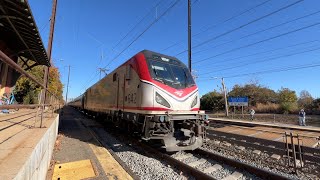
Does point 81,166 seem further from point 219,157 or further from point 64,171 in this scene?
point 219,157

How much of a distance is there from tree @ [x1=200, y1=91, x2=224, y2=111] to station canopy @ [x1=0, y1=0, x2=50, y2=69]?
148 feet

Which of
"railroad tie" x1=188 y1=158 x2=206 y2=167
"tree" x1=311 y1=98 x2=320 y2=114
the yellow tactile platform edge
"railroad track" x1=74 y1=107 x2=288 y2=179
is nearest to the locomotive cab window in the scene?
"railroad track" x1=74 y1=107 x2=288 y2=179

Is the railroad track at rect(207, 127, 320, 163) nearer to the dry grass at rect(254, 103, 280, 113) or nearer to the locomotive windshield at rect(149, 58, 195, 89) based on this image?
the locomotive windshield at rect(149, 58, 195, 89)

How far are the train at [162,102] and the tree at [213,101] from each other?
44.3 m

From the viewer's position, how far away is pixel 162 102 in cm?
805

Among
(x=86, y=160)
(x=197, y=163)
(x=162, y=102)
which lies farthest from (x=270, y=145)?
(x=86, y=160)

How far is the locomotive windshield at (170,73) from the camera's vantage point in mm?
8531

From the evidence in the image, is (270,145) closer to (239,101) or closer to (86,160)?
(86,160)

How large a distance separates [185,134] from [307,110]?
41.5 meters

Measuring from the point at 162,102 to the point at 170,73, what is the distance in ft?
4.89

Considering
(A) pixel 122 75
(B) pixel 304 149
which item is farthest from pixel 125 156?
(B) pixel 304 149

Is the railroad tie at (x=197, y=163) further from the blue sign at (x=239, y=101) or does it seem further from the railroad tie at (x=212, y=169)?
the blue sign at (x=239, y=101)

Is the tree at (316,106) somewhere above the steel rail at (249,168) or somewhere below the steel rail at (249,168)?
above

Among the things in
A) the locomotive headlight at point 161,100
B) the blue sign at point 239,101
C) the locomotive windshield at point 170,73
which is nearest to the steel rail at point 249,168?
the locomotive headlight at point 161,100
